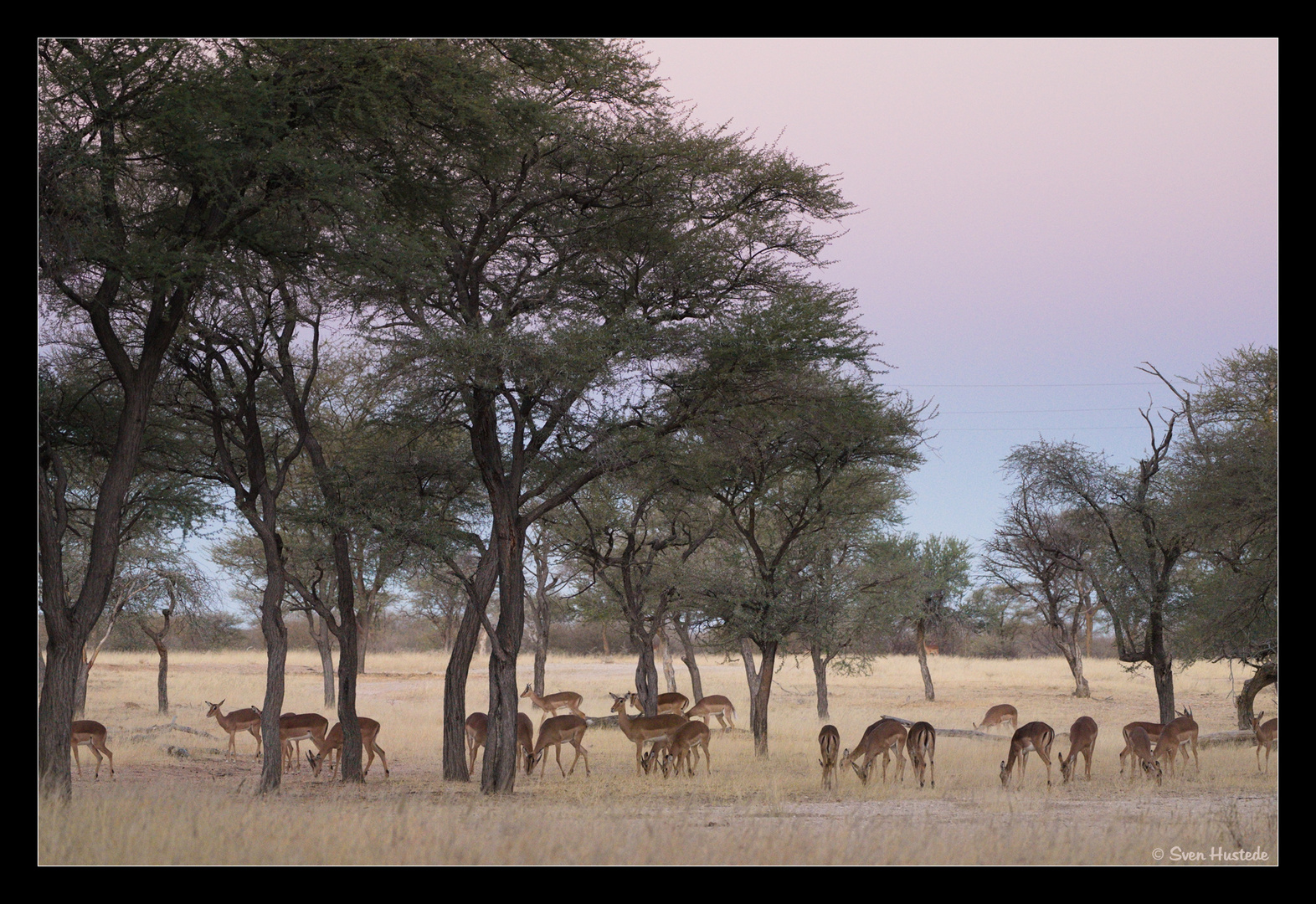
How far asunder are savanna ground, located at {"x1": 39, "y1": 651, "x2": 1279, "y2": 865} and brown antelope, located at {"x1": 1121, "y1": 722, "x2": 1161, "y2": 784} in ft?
0.89

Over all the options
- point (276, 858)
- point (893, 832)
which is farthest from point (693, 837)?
point (276, 858)

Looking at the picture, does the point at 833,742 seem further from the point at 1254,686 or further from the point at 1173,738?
the point at 1254,686

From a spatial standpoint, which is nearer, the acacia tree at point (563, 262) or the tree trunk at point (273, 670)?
the acacia tree at point (563, 262)

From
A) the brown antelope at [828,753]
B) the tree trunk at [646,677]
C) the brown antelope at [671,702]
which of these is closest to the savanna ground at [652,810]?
the brown antelope at [828,753]

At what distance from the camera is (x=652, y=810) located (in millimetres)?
13031

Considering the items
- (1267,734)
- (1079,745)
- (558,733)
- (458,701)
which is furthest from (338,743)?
(1267,734)

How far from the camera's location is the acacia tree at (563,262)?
1408cm

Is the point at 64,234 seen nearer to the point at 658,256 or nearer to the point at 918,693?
the point at 658,256

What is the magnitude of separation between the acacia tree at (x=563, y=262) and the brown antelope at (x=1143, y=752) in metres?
7.91

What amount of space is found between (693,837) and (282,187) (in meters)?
8.38

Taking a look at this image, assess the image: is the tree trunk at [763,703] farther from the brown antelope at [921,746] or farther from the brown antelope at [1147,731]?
the brown antelope at [1147,731]

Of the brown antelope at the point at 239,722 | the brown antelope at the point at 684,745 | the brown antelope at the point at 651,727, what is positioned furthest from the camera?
the brown antelope at the point at 239,722

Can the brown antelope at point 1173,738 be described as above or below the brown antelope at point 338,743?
above

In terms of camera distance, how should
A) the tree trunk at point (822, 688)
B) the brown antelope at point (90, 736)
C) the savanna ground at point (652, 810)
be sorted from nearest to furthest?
the savanna ground at point (652, 810)
the brown antelope at point (90, 736)
the tree trunk at point (822, 688)
